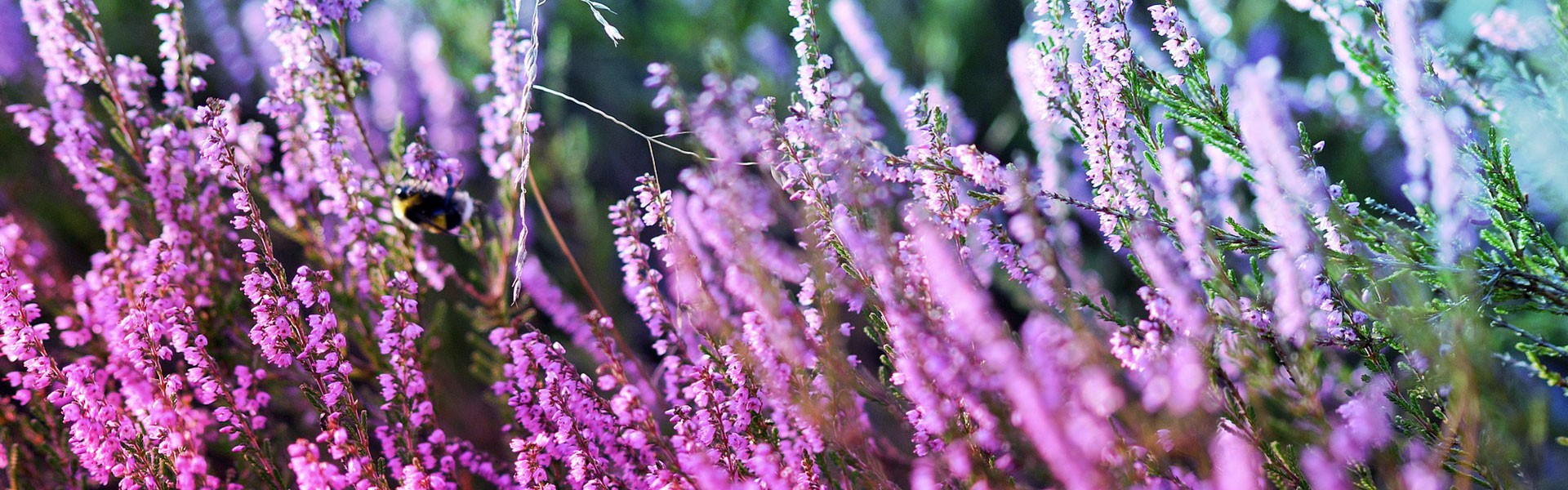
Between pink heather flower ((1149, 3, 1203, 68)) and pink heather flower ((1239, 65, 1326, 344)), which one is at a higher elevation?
pink heather flower ((1149, 3, 1203, 68))

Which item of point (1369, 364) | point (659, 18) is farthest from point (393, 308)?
point (659, 18)

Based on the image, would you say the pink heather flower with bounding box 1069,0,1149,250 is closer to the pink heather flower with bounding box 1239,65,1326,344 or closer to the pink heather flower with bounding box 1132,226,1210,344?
the pink heather flower with bounding box 1132,226,1210,344

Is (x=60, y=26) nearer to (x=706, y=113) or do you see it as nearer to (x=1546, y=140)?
(x=706, y=113)

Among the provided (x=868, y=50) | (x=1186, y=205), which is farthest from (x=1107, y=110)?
(x=868, y=50)

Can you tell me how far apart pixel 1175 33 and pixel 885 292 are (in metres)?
0.73

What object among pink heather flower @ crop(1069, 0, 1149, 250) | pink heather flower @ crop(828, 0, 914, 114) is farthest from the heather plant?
pink heather flower @ crop(828, 0, 914, 114)

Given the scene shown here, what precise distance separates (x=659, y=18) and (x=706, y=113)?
3439mm

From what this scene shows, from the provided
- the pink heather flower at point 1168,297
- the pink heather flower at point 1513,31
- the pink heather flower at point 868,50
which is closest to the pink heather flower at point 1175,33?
the pink heather flower at point 1168,297

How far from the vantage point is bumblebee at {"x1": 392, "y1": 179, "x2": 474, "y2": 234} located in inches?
81.3

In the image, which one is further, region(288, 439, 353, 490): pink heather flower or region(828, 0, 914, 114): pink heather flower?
region(828, 0, 914, 114): pink heather flower

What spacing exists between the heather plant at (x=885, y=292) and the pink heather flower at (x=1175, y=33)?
0.01m

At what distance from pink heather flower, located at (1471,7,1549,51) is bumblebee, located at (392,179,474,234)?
2.26m

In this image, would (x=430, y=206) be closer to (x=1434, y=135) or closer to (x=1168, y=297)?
(x=1168, y=297)

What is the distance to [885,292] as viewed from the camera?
137 cm
